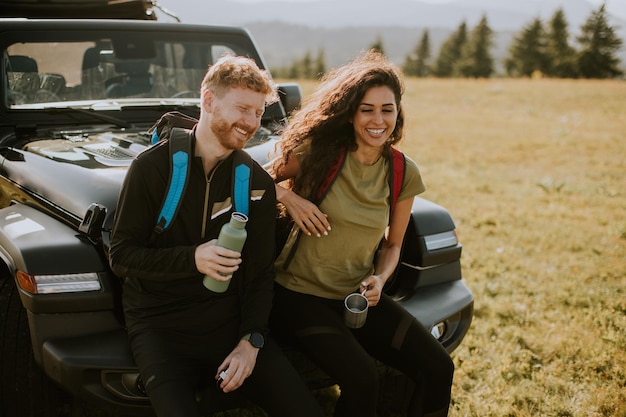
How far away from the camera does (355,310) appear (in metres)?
2.62

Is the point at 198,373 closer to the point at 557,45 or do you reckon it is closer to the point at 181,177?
the point at 181,177

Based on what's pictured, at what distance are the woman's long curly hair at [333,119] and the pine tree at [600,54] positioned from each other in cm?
4846

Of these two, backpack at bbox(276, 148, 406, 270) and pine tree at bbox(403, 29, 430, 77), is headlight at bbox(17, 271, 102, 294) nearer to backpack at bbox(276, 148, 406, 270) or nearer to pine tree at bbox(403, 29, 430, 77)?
backpack at bbox(276, 148, 406, 270)

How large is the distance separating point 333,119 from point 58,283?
147cm

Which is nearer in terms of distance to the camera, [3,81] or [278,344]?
[278,344]

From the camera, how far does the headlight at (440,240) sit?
10.5 feet

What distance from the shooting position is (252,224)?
2.60 meters

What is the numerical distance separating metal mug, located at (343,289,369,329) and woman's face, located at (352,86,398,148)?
0.76 m

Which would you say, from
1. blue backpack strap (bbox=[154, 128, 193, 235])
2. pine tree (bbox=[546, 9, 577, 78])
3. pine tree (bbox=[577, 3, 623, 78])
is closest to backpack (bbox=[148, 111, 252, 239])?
blue backpack strap (bbox=[154, 128, 193, 235])

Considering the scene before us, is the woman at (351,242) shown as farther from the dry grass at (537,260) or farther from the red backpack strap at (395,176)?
the dry grass at (537,260)

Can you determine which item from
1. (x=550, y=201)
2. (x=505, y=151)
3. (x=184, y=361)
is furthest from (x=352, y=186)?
(x=505, y=151)

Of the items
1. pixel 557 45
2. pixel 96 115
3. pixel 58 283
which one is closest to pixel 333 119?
pixel 58 283

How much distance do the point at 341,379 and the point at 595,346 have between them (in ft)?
8.33

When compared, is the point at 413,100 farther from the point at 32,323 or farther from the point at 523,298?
the point at 32,323
